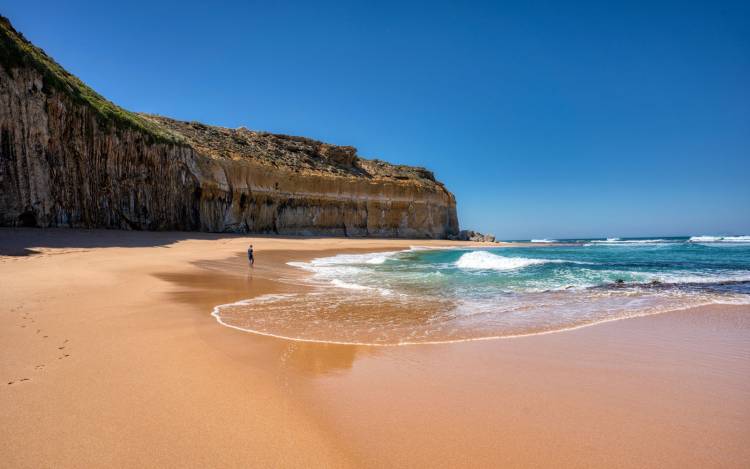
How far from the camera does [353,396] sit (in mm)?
2881

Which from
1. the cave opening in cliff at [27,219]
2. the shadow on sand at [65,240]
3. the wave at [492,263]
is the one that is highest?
the cave opening in cliff at [27,219]

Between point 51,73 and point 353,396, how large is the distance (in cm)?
2189

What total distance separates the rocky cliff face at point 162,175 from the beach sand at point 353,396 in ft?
47.4

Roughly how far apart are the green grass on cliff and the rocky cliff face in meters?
0.05

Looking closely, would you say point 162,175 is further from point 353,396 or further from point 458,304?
point 353,396

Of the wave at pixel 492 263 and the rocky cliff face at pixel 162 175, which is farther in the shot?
the wave at pixel 492 263

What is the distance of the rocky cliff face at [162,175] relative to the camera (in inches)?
594

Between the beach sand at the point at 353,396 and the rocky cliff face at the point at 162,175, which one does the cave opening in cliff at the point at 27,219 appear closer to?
the rocky cliff face at the point at 162,175

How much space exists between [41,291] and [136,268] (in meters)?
3.96

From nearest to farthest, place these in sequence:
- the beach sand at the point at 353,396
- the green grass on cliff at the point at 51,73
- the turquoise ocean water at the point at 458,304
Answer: the beach sand at the point at 353,396, the turquoise ocean water at the point at 458,304, the green grass on cliff at the point at 51,73

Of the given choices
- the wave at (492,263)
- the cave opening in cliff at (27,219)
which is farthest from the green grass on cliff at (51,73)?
the wave at (492,263)

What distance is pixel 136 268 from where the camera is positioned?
993 centimetres

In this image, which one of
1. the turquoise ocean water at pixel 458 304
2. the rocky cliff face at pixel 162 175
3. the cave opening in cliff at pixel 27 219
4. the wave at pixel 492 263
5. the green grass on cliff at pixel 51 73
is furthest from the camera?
the wave at pixel 492 263

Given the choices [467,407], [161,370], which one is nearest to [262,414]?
[161,370]
